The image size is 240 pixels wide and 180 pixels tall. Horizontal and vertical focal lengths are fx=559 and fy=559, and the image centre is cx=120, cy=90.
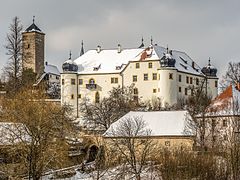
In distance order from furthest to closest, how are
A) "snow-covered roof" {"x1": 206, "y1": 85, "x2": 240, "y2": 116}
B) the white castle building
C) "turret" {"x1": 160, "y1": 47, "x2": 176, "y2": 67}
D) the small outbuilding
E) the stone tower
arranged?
Result: 1. the stone tower
2. the white castle building
3. "turret" {"x1": 160, "y1": 47, "x2": 176, "y2": 67}
4. "snow-covered roof" {"x1": 206, "y1": 85, "x2": 240, "y2": 116}
5. the small outbuilding

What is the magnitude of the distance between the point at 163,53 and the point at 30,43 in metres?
24.5

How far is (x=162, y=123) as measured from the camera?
128ft

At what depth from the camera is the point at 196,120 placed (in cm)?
3806

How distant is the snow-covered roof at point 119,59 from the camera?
6931 centimetres

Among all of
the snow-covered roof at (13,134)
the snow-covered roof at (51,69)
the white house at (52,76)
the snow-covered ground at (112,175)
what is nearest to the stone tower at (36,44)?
the white house at (52,76)

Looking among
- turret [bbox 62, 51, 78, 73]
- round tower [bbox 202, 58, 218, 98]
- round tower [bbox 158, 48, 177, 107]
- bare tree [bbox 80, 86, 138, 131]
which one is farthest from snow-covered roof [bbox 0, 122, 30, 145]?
round tower [bbox 202, 58, 218, 98]

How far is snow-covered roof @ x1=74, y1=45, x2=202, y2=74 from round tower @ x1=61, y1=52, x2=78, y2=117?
1.25m

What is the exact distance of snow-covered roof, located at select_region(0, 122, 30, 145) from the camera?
77.6 ft

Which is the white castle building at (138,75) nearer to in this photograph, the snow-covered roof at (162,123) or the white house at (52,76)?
the white house at (52,76)

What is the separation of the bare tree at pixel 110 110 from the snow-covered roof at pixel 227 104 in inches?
490

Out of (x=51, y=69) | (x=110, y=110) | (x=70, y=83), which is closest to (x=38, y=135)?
(x=110, y=110)

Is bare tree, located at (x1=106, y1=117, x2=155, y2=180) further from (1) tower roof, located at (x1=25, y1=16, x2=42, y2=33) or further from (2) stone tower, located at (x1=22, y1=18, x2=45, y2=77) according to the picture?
(1) tower roof, located at (x1=25, y1=16, x2=42, y2=33)

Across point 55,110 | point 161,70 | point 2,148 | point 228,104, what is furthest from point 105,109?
point 2,148

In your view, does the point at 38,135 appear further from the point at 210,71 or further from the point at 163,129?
the point at 210,71
